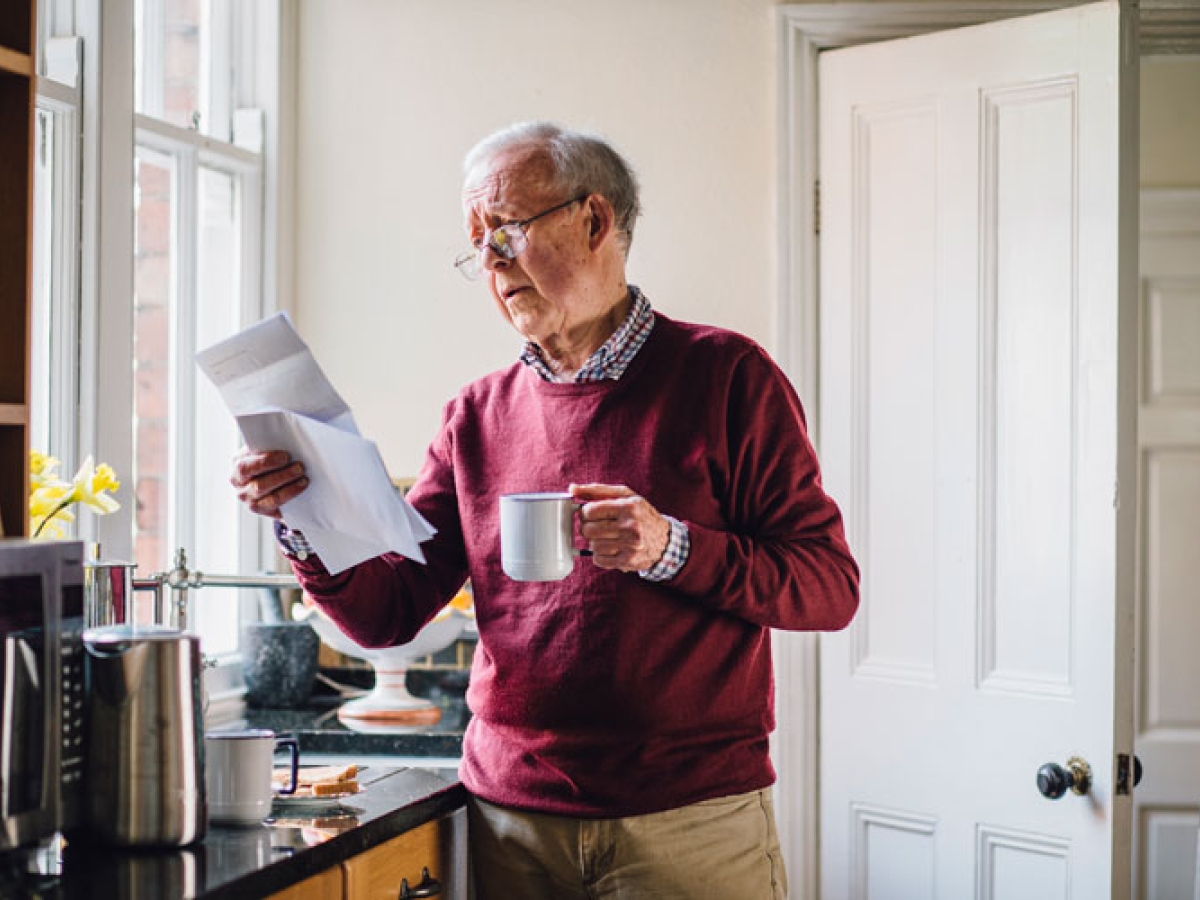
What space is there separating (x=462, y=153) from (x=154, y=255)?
2.14 ft

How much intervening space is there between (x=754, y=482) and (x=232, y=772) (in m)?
0.71

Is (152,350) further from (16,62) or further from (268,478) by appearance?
(268,478)

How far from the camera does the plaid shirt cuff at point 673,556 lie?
1.62 metres

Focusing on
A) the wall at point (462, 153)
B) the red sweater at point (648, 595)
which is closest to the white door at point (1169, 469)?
the wall at point (462, 153)

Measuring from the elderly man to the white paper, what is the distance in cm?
4

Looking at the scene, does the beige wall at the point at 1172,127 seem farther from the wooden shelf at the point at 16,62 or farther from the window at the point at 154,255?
the wooden shelf at the point at 16,62

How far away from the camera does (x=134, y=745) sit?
150 cm

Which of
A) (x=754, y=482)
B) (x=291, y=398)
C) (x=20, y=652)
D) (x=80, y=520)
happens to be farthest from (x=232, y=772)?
(x=80, y=520)

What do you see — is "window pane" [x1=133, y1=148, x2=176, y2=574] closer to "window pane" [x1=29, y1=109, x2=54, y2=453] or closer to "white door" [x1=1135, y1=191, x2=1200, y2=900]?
"window pane" [x1=29, y1=109, x2=54, y2=453]

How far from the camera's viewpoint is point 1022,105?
8.54 feet

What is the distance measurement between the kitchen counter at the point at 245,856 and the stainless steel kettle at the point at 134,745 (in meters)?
0.03

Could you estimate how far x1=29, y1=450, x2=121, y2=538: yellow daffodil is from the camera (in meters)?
1.94

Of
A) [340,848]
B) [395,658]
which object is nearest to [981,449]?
[395,658]

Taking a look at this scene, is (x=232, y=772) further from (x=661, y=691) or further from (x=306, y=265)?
(x=306, y=265)
